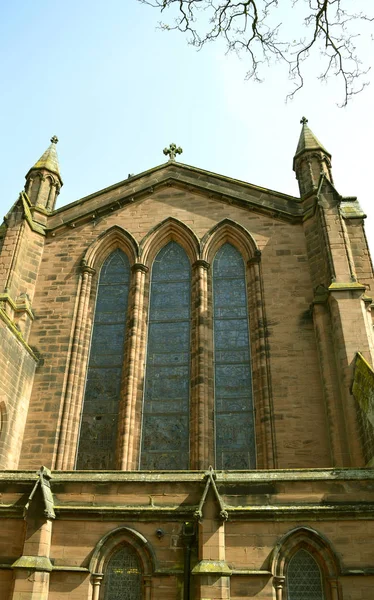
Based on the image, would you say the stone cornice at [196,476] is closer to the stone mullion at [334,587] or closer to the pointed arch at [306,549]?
the pointed arch at [306,549]

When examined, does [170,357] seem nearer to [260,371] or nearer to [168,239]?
[260,371]

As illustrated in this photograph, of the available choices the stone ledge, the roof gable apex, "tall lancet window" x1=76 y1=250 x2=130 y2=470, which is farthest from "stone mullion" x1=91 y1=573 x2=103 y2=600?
the roof gable apex

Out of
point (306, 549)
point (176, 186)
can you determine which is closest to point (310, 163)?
point (176, 186)

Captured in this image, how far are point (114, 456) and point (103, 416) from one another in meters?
1.09

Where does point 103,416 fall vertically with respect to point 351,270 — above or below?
below

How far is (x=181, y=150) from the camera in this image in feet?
62.3

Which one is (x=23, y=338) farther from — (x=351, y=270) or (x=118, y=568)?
(x=351, y=270)

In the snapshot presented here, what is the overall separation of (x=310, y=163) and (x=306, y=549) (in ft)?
37.1

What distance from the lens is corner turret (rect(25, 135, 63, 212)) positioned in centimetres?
1784

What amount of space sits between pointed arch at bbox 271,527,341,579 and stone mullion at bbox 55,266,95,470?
18.1 ft

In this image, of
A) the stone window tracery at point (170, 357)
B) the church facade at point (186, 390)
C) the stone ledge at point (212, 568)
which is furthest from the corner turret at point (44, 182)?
the stone ledge at point (212, 568)

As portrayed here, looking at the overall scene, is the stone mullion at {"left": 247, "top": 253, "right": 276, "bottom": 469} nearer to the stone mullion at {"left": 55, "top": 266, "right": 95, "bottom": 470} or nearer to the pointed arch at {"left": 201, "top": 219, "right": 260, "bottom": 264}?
the pointed arch at {"left": 201, "top": 219, "right": 260, "bottom": 264}

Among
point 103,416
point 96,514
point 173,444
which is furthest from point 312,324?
point 96,514

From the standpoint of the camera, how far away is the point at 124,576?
384 inches
